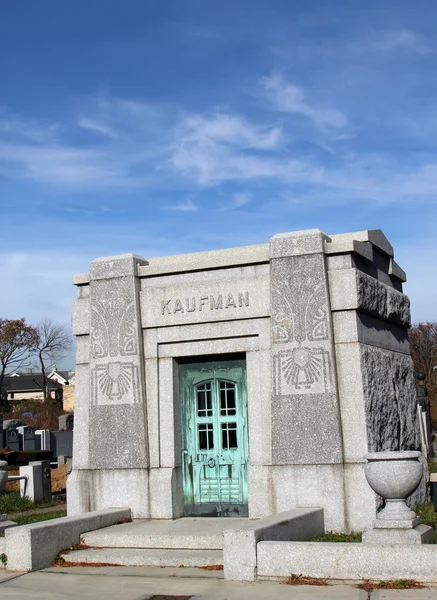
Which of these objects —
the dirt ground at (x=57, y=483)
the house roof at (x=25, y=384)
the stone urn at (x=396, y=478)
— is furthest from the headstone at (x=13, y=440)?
the house roof at (x=25, y=384)

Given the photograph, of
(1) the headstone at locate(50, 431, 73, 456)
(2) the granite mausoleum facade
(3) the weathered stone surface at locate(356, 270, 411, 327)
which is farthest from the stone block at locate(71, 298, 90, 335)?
(1) the headstone at locate(50, 431, 73, 456)

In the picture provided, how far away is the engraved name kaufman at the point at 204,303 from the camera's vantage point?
33.5 ft

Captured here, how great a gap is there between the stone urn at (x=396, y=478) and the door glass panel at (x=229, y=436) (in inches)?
121

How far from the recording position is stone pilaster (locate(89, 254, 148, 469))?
34.4 ft

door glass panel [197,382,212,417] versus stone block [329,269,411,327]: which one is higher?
stone block [329,269,411,327]

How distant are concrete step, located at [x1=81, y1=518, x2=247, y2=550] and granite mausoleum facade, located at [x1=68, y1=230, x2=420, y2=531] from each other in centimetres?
55

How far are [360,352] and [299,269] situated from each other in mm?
1351

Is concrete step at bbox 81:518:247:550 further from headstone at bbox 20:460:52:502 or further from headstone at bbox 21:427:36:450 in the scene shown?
headstone at bbox 21:427:36:450

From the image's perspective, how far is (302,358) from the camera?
9.59 metres

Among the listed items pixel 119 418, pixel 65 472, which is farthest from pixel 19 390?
pixel 119 418

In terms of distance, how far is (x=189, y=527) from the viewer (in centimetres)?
938

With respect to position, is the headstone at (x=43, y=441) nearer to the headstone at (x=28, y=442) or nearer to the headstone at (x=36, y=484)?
the headstone at (x=28, y=442)

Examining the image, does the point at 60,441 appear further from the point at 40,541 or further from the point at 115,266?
the point at 40,541

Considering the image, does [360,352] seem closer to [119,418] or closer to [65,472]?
[119,418]
